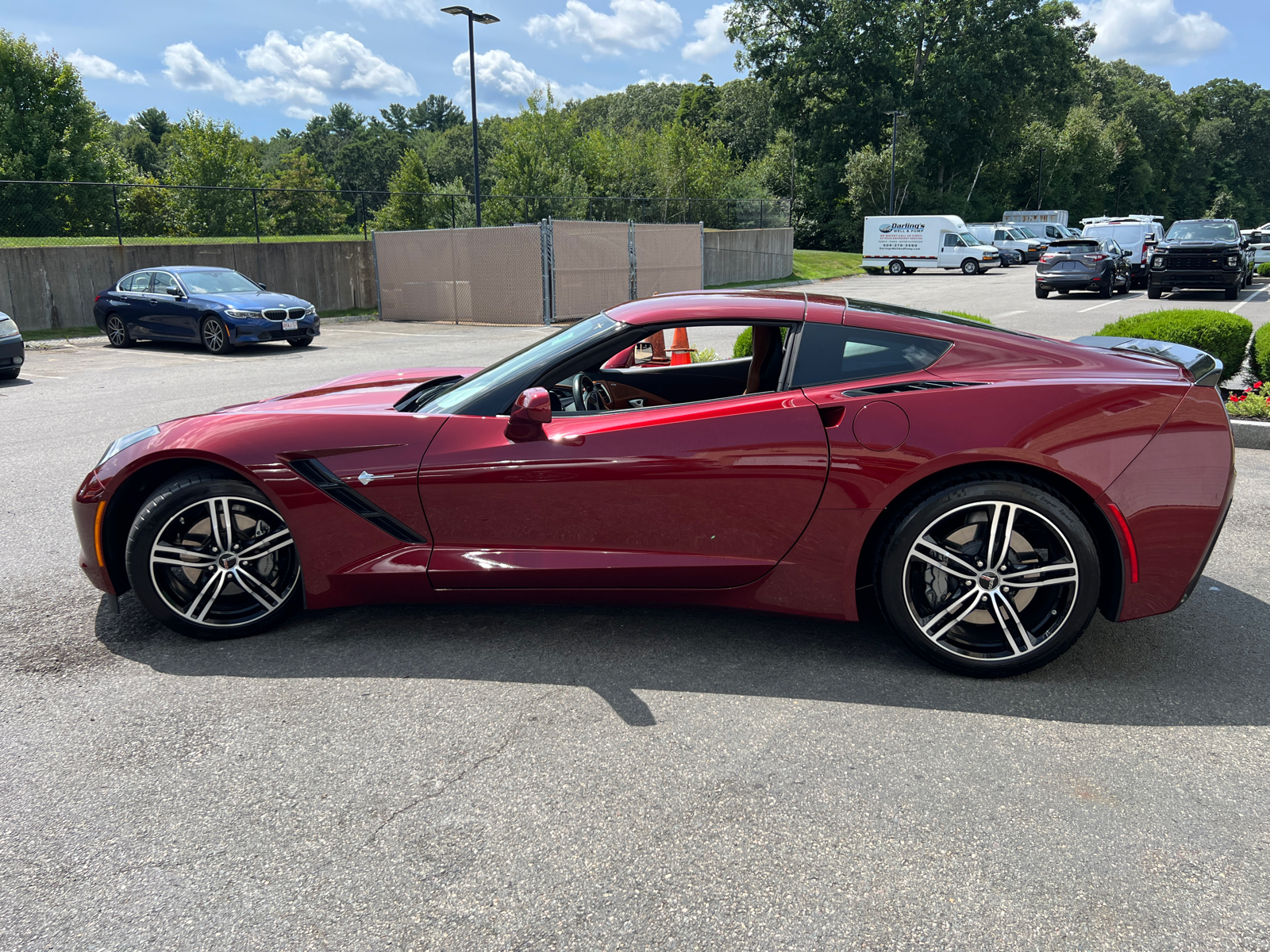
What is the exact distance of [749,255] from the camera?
34.2 m

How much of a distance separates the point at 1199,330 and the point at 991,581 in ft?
23.6

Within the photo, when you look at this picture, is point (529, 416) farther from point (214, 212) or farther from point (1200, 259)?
point (214, 212)

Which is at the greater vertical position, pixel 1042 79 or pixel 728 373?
pixel 1042 79

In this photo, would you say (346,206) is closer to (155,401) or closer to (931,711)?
(155,401)

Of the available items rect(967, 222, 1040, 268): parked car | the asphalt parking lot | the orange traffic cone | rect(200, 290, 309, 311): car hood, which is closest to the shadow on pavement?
the asphalt parking lot

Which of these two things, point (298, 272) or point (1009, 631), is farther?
point (298, 272)

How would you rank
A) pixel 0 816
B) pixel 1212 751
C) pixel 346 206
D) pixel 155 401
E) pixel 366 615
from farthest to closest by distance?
pixel 346 206, pixel 155 401, pixel 366 615, pixel 1212 751, pixel 0 816

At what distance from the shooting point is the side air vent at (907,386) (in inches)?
136

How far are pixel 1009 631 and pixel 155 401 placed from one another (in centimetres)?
994

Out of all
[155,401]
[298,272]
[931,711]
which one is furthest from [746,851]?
[298,272]

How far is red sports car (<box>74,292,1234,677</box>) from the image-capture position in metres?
3.37

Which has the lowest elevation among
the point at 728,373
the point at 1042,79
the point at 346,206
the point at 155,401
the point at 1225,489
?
Result: the point at 155,401

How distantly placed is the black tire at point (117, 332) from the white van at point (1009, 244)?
38.1 m

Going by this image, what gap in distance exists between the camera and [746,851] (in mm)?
2486
